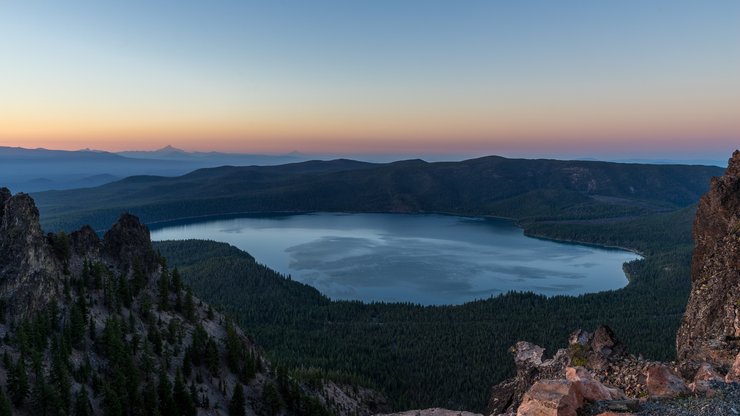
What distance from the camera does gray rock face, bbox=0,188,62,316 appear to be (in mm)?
57281

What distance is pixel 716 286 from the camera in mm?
47906

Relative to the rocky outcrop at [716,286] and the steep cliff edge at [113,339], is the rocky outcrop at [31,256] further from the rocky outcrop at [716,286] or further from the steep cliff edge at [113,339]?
the rocky outcrop at [716,286]

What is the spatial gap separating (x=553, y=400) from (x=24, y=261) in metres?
63.4

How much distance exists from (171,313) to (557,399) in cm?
6607

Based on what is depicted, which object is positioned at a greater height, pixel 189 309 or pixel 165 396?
pixel 189 309

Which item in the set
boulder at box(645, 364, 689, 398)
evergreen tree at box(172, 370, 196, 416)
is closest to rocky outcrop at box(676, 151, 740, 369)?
boulder at box(645, 364, 689, 398)

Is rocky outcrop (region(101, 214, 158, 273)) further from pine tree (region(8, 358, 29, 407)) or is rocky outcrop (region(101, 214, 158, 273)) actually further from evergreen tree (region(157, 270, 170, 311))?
pine tree (region(8, 358, 29, 407))

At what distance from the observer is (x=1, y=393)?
141 feet

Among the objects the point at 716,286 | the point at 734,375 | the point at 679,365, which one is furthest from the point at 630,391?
the point at 716,286

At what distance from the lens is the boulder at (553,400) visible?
81.3ft

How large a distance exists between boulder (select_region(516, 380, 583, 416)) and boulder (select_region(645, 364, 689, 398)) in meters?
7.32

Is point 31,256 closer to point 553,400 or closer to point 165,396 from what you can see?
point 165,396

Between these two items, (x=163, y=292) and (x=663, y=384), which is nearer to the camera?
(x=663, y=384)

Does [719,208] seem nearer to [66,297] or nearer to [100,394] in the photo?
[100,394]
